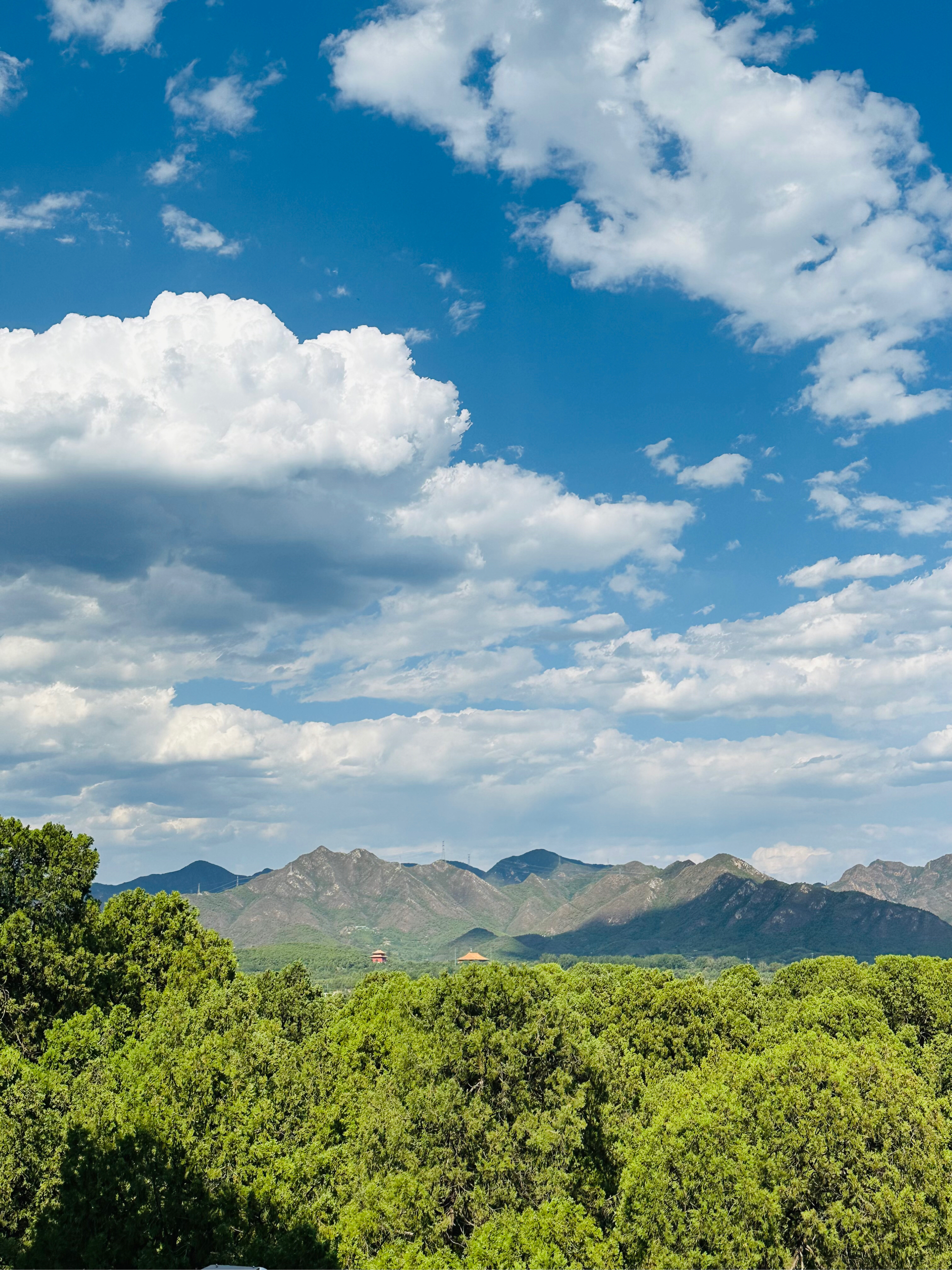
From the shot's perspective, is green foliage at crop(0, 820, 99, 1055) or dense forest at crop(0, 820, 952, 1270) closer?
dense forest at crop(0, 820, 952, 1270)

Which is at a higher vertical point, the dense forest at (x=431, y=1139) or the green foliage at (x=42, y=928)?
the green foliage at (x=42, y=928)

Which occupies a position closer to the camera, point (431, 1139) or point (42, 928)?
point (431, 1139)

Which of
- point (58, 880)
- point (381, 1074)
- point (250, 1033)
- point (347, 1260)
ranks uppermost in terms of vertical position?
point (58, 880)

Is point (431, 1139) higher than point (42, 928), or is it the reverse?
point (42, 928)

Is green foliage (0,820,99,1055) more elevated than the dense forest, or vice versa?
green foliage (0,820,99,1055)

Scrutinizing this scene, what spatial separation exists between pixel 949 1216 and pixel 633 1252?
10.4 meters

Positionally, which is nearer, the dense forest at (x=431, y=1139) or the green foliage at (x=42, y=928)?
the dense forest at (x=431, y=1139)

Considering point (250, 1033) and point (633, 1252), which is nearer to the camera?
point (633, 1252)

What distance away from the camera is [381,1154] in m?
31.6

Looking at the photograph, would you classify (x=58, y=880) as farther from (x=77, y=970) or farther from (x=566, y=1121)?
(x=566, y=1121)

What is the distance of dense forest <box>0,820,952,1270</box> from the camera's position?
83.0 ft

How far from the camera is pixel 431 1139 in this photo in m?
31.4

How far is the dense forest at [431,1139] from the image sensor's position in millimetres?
25297

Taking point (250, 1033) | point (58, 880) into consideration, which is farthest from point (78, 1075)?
point (58, 880)
